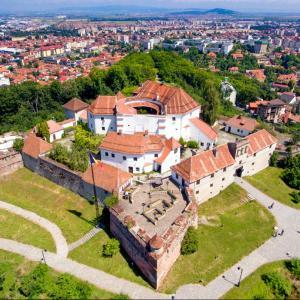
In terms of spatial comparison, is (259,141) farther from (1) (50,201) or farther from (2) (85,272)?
(1) (50,201)

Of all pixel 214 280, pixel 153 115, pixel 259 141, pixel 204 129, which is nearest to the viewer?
pixel 214 280

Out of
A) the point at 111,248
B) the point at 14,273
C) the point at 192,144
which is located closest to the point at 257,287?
the point at 111,248

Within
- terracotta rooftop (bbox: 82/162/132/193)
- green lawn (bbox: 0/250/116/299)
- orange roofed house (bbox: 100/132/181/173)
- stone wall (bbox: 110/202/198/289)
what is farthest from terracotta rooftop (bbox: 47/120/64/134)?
stone wall (bbox: 110/202/198/289)

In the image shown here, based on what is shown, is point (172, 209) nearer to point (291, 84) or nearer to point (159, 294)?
point (159, 294)

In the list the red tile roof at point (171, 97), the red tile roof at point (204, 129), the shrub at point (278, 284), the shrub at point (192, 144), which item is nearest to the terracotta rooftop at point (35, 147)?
the red tile roof at point (171, 97)

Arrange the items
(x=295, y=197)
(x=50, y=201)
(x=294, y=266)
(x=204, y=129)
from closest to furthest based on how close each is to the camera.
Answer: (x=294, y=266) → (x=50, y=201) → (x=295, y=197) → (x=204, y=129)

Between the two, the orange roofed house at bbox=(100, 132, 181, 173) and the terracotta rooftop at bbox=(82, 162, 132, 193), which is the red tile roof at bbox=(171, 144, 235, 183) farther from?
the terracotta rooftop at bbox=(82, 162, 132, 193)

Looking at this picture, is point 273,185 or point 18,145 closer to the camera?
point 273,185

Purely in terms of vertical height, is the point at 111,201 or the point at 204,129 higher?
the point at 204,129
